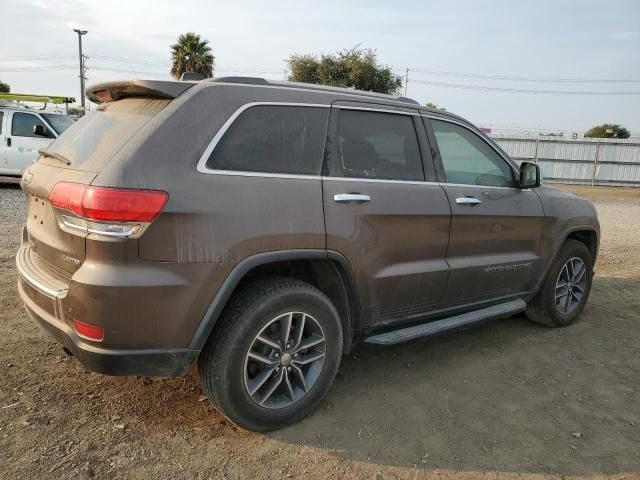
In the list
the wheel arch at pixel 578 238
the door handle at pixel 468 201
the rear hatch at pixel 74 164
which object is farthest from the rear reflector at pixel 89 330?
the wheel arch at pixel 578 238

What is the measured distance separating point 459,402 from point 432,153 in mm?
1652

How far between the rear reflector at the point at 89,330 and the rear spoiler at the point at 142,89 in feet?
3.91

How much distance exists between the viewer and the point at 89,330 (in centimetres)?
245

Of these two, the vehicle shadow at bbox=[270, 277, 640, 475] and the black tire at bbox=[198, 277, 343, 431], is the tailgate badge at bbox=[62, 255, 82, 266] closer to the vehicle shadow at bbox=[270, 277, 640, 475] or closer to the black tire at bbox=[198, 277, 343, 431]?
the black tire at bbox=[198, 277, 343, 431]

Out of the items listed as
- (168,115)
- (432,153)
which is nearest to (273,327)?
(168,115)

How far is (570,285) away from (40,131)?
11706mm

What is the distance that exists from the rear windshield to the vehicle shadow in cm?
175

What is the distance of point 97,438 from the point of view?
2766 mm

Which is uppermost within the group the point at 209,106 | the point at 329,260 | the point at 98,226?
the point at 209,106

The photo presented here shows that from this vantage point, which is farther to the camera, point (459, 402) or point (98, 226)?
point (459, 402)

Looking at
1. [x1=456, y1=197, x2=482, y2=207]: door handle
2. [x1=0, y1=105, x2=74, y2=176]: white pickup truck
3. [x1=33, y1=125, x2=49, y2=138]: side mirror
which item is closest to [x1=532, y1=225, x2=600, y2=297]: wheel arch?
[x1=456, y1=197, x2=482, y2=207]: door handle

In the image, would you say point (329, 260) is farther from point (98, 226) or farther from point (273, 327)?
point (98, 226)

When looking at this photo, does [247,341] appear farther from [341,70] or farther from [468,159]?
[341,70]

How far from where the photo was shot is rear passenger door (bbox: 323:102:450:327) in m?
3.05
